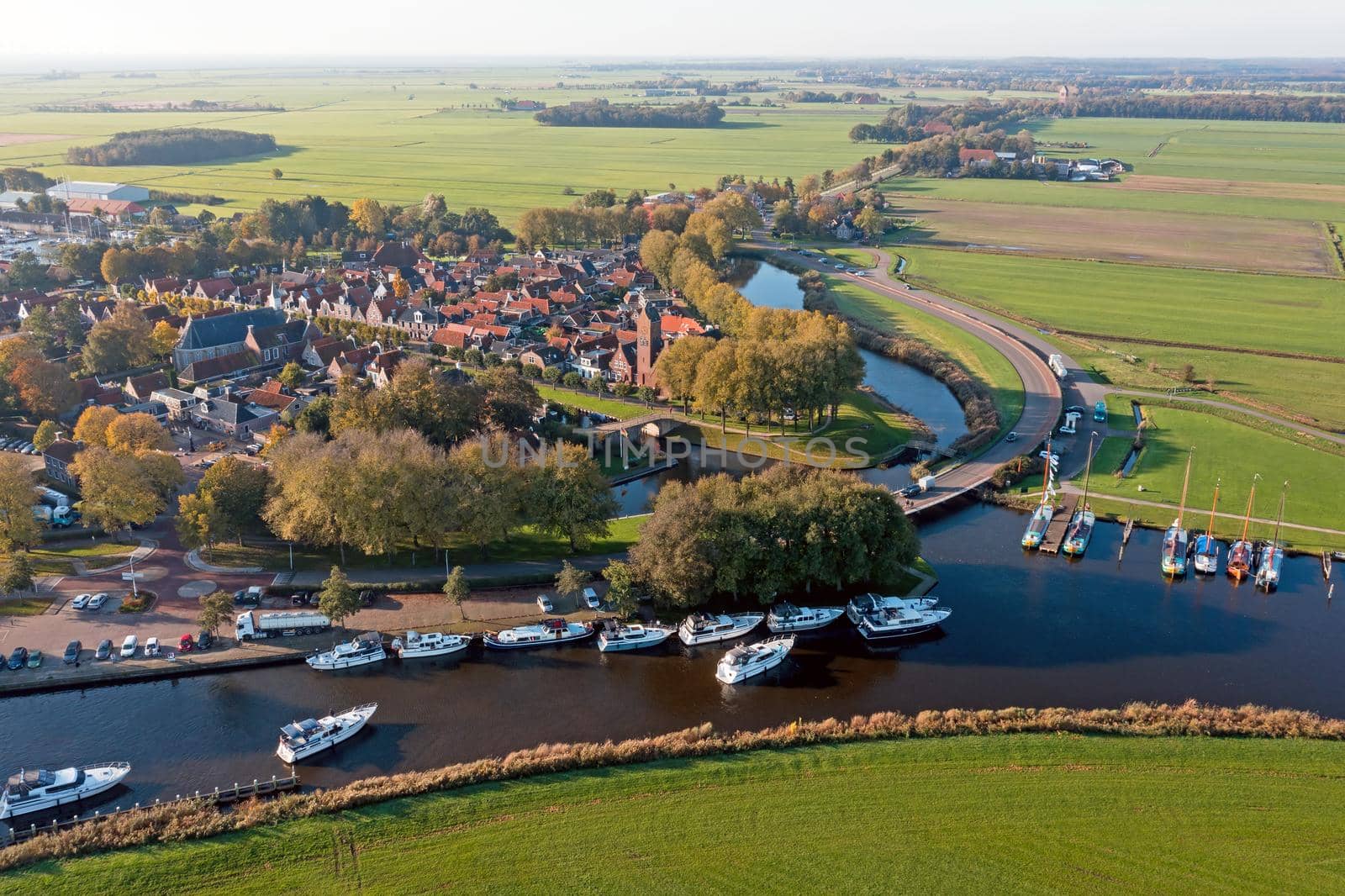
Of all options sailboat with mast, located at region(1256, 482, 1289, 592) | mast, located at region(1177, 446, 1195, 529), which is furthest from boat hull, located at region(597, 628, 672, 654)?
mast, located at region(1177, 446, 1195, 529)

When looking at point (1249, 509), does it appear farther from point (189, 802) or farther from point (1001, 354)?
point (189, 802)

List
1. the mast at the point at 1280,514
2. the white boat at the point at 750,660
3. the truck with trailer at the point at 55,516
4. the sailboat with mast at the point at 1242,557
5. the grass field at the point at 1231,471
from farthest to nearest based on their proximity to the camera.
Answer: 1. the grass field at the point at 1231,471
2. the truck with trailer at the point at 55,516
3. the mast at the point at 1280,514
4. the sailboat with mast at the point at 1242,557
5. the white boat at the point at 750,660

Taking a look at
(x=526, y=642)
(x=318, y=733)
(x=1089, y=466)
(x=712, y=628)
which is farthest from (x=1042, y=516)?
(x=318, y=733)

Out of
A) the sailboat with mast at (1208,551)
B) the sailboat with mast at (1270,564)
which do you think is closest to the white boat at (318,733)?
the sailboat with mast at (1208,551)

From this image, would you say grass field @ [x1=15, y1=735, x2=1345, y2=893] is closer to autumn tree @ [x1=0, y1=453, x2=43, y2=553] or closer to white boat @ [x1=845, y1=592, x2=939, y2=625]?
white boat @ [x1=845, y1=592, x2=939, y2=625]

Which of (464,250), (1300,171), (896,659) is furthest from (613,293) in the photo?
(1300,171)

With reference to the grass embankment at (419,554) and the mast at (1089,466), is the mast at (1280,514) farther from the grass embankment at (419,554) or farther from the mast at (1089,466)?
the grass embankment at (419,554)
